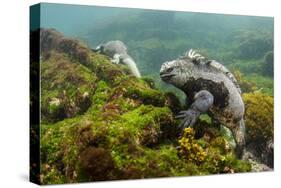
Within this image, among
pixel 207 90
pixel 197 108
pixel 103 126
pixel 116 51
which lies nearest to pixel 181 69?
pixel 207 90

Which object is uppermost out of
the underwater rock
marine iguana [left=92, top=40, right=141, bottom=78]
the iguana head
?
marine iguana [left=92, top=40, right=141, bottom=78]

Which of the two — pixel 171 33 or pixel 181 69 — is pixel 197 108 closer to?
pixel 181 69

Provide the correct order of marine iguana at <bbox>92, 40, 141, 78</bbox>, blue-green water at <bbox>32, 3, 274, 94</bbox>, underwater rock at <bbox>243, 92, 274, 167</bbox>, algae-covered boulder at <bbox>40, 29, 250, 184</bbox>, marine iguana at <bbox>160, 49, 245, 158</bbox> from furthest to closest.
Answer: underwater rock at <bbox>243, 92, 274, 167</bbox>
marine iguana at <bbox>160, 49, 245, 158</bbox>
marine iguana at <bbox>92, 40, 141, 78</bbox>
blue-green water at <bbox>32, 3, 274, 94</bbox>
algae-covered boulder at <bbox>40, 29, 250, 184</bbox>

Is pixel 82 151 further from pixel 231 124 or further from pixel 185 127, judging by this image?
pixel 231 124

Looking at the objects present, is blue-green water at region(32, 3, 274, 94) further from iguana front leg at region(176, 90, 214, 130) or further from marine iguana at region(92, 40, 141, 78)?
iguana front leg at region(176, 90, 214, 130)

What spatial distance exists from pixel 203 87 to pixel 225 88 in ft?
1.54

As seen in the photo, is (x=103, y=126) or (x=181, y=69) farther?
(x=181, y=69)

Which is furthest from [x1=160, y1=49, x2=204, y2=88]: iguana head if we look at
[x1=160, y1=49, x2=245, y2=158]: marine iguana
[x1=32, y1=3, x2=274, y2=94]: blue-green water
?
[x1=32, y1=3, x2=274, y2=94]: blue-green water

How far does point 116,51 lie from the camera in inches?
412

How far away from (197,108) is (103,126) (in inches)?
72.8

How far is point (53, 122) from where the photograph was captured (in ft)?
32.0

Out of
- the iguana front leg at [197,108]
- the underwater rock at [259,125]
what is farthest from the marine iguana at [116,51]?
the underwater rock at [259,125]

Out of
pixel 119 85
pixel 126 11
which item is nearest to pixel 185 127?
pixel 119 85

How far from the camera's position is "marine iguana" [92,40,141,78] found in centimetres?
1044
